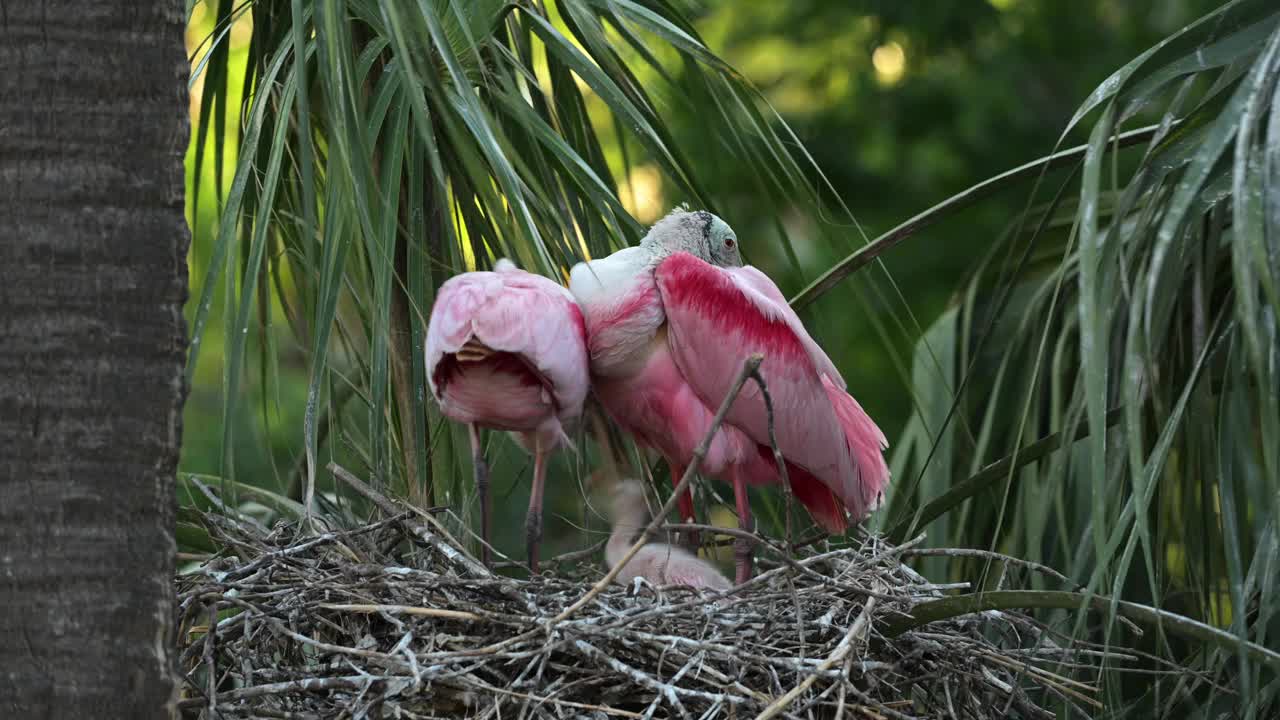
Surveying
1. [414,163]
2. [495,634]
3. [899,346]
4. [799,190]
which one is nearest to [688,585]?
[495,634]

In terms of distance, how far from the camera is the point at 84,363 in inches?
96.6

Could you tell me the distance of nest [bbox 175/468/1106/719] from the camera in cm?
304

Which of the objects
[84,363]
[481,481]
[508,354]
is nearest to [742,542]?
[481,481]

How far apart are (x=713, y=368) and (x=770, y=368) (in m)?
0.24

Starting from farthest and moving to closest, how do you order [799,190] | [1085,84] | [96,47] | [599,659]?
[1085,84] < [799,190] < [599,659] < [96,47]

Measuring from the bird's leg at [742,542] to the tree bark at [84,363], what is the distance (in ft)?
7.10

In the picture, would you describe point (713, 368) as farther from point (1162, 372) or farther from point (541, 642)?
point (541, 642)

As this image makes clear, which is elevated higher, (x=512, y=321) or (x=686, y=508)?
(x=512, y=321)

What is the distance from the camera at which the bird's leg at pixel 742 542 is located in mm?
4426

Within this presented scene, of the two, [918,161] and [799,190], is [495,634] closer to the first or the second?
[799,190]

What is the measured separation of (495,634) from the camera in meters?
3.23

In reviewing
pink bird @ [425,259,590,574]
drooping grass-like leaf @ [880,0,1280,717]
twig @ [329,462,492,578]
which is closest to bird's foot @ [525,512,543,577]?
pink bird @ [425,259,590,574]

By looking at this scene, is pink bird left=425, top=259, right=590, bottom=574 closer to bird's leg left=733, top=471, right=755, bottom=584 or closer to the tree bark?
bird's leg left=733, top=471, right=755, bottom=584

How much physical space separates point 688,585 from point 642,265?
3.24 feet
